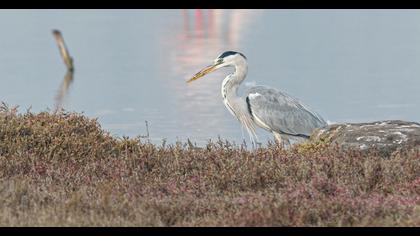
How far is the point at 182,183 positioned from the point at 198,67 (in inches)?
1254

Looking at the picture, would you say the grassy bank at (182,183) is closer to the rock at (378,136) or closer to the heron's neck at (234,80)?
the rock at (378,136)

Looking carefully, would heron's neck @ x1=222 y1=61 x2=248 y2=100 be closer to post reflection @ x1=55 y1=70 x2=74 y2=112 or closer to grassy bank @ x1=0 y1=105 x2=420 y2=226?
grassy bank @ x1=0 y1=105 x2=420 y2=226

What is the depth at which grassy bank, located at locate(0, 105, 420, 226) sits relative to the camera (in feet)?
24.6

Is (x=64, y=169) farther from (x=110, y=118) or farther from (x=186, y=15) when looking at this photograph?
(x=186, y=15)

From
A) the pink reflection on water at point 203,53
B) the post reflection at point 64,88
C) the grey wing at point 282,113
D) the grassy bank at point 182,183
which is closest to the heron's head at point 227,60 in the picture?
the grey wing at point 282,113

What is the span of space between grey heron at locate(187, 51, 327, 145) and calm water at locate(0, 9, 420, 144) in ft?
1.64

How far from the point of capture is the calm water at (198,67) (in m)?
28.1

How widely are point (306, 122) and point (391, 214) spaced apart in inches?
288

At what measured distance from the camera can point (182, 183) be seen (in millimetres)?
8992

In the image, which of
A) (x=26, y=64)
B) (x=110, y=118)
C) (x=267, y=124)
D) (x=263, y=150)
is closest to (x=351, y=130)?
(x=263, y=150)

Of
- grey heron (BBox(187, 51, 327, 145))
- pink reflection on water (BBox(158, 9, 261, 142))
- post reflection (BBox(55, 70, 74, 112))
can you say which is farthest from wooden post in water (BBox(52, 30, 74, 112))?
grey heron (BBox(187, 51, 327, 145))

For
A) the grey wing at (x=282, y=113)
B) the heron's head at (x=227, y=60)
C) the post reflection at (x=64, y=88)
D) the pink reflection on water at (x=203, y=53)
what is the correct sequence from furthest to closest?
1. the post reflection at (x=64, y=88)
2. the pink reflection on water at (x=203, y=53)
3. the heron's head at (x=227, y=60)
4. the grey wing at (x=282, y=113)
